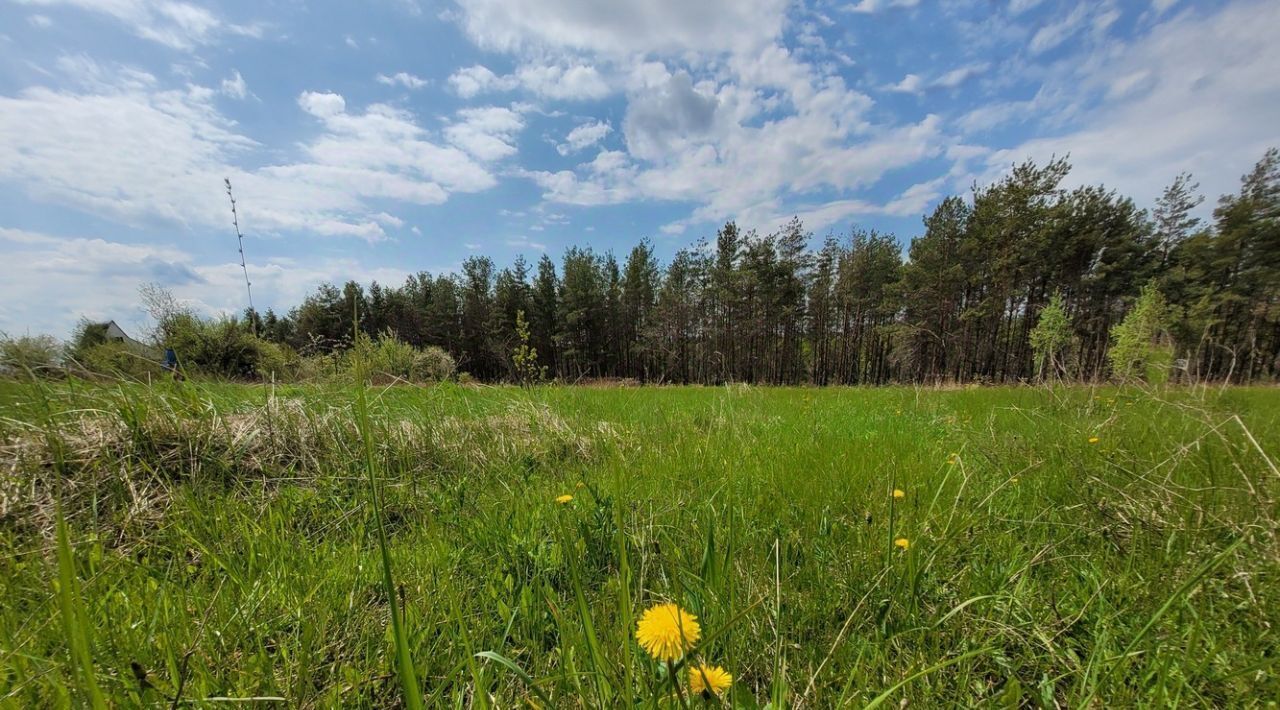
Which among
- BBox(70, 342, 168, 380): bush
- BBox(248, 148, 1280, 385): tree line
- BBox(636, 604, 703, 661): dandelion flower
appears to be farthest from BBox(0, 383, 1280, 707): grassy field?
BBox(248, 148, 1280, 385): tree line

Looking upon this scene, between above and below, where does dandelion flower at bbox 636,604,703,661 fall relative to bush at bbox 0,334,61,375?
below

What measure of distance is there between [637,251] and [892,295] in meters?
21.2

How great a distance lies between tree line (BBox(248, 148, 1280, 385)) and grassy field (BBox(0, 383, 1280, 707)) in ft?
42.5

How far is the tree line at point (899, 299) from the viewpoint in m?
24.0

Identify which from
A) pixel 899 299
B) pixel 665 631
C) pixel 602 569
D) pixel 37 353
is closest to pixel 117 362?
pixel 37 353

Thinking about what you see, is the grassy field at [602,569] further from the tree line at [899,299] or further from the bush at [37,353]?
the tree line at [899,299]

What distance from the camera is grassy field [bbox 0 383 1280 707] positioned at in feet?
3.19

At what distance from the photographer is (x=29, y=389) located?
225cm

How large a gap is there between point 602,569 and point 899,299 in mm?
34124

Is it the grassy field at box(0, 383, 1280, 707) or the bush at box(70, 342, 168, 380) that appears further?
the bush at box(70, 342, 168, 380)

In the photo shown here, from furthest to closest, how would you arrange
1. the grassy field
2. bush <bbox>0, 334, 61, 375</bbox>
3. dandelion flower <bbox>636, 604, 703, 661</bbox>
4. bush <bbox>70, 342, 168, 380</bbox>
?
bush <bbox>70, 342, 168, 380</bbox> < bush <bbox>0, 334, 61, 375</bbox> < the grassy field < dandelion flower <bbox>636, 604, 703, 661</bbox>

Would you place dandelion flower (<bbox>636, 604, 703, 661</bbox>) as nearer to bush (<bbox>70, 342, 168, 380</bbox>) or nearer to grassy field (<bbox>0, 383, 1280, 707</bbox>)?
grassy field (<bbox>0, 383, 1280, 707</bbox>)

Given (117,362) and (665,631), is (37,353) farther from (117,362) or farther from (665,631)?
(665,631)

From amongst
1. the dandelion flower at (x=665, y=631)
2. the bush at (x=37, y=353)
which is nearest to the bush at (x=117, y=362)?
the bush at (x=37, y=353)
